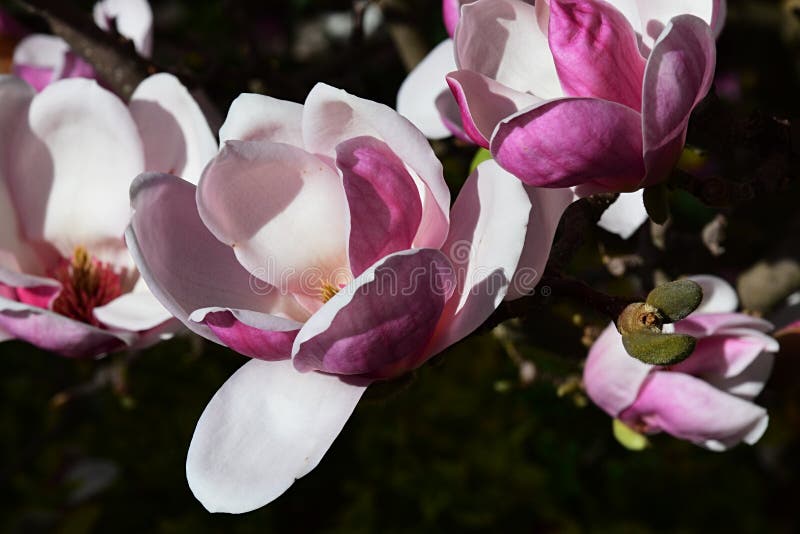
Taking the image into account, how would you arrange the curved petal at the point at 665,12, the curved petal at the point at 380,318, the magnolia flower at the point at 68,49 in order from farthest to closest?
the magnolia flower at the point at 68,49 < the curved petal at the point at 665,12 < the curved petal at the point at 380,318

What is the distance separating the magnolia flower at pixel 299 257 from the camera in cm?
53

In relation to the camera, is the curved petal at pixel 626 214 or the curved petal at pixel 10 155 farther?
the curved petal at pixel 10 155

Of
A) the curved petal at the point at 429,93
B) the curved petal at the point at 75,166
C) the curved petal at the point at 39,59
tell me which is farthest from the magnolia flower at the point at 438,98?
the curved petal at the point at 39,59

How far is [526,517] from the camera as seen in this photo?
1.42 meters

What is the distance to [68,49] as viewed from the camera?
0.94m

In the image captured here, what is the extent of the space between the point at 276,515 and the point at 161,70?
85cm

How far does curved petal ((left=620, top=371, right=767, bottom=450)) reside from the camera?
702mm

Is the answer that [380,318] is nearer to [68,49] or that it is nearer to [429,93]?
[429,93]

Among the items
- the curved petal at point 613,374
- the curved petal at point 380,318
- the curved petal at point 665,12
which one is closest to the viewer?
the curved petal at point 380,318

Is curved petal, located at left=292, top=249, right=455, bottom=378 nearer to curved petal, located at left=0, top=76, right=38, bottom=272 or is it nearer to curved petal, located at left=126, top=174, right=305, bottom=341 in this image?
curved petal, located at left=126, top=174, right=305, bottom=341

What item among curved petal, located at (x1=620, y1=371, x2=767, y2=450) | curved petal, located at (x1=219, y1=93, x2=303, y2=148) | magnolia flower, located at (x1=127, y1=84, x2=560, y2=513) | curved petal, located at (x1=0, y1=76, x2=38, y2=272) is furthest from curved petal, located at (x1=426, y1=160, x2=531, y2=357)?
curved petal, located at (x1=0, y1=76, x2=38, y2=272)

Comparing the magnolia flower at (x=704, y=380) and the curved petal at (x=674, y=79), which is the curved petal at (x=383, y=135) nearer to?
the curved petal at (x=674, y=79)

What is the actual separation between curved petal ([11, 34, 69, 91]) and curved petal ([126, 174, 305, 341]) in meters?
0.42

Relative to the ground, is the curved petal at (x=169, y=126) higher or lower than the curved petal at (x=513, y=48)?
lower
